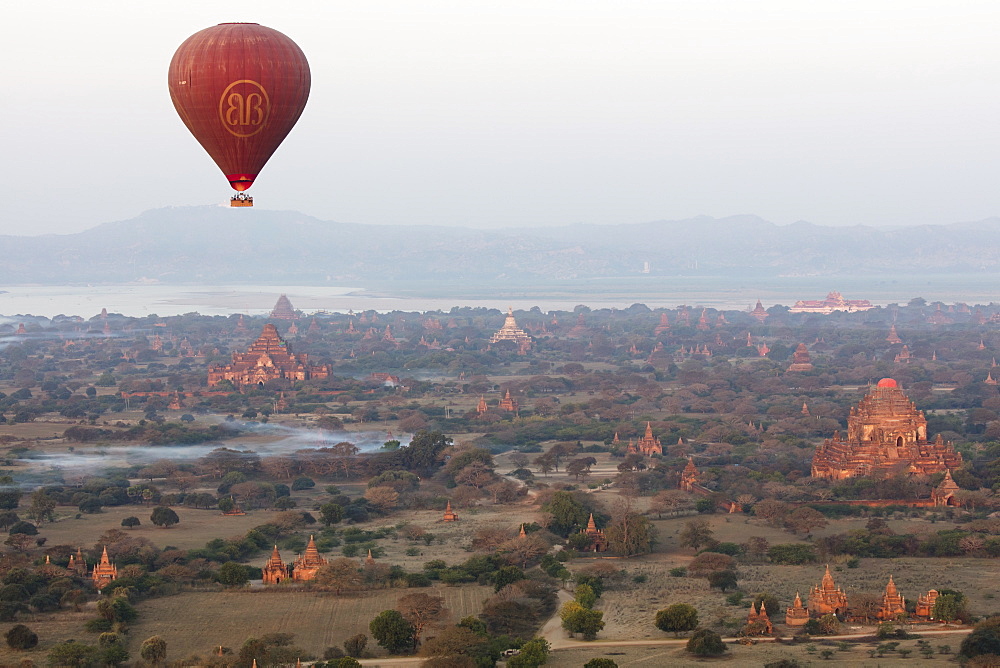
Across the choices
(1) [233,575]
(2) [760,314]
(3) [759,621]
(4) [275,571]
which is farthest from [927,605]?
(2) [760,314]

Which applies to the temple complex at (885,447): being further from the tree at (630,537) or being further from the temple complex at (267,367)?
the temple complex at (267,367)

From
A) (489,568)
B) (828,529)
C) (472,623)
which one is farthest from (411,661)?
(828,529)

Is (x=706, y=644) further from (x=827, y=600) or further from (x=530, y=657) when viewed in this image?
(x=827, y=600)

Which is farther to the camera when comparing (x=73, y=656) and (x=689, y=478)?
(x=689, y=478)

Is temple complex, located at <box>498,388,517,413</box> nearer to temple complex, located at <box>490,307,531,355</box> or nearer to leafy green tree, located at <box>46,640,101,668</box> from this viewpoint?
temple complex, located at <box>490,307,531,355</box>

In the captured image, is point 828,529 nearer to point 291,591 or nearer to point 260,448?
point 291,591

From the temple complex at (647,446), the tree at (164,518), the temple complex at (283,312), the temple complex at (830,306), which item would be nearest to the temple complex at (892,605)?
the tree at (164,518)
